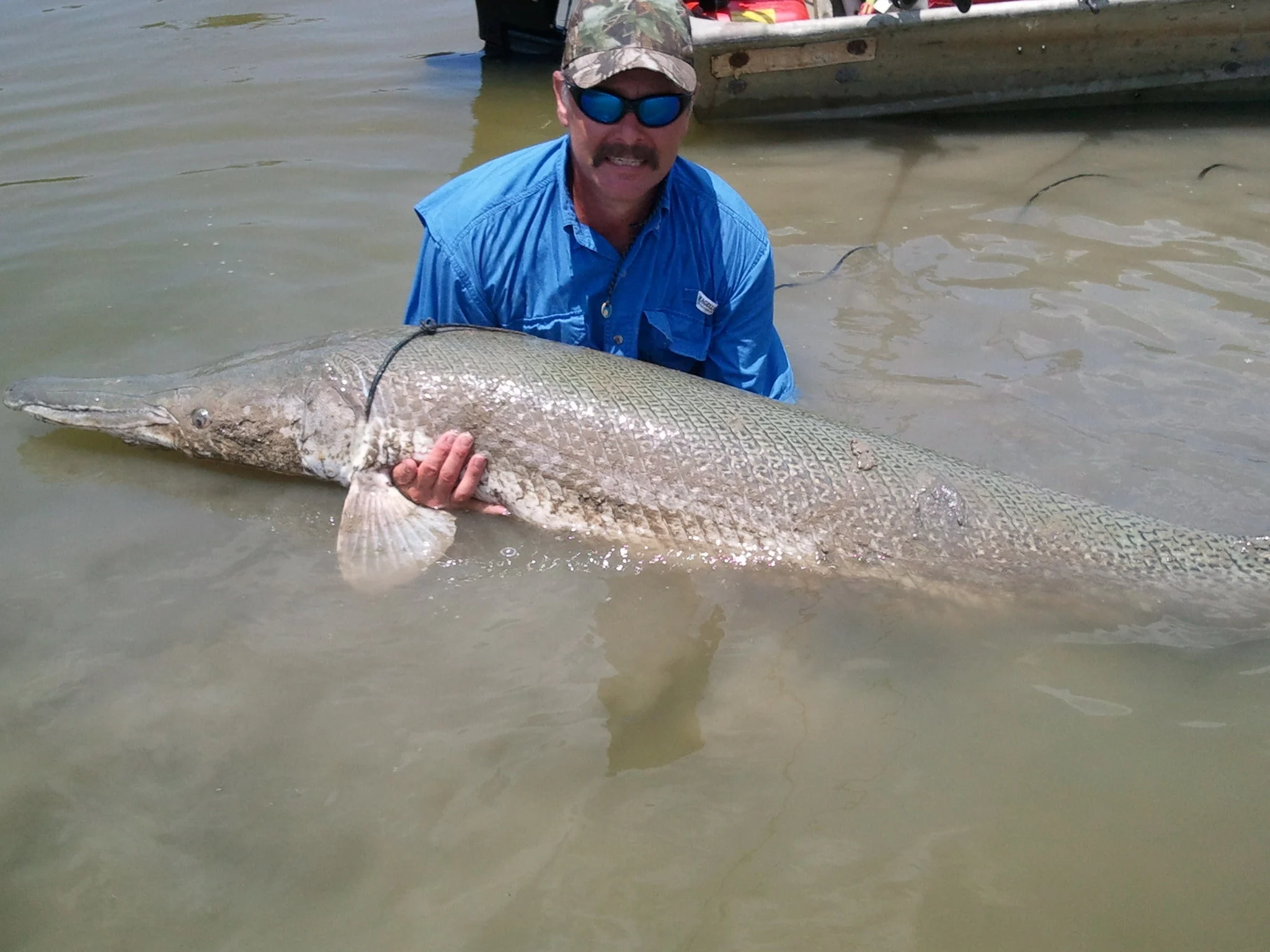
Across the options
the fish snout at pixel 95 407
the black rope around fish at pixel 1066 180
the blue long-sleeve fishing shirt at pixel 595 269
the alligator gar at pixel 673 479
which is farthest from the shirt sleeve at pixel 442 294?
the black rope around fish at pixel 1066 180

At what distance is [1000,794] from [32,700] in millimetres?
2922

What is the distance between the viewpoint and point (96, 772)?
296 centimetres

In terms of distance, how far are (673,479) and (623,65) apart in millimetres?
1407

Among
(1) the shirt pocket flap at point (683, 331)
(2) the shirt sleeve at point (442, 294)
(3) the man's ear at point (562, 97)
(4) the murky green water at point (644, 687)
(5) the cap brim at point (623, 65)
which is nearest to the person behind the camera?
(4) the murky green water at point (644, 687)

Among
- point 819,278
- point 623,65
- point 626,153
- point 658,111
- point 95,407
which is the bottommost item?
point 95,407

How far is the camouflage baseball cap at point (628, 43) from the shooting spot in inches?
136

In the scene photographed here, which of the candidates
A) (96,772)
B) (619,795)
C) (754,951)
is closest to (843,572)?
(619,795)

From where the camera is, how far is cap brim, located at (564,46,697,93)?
3.44m

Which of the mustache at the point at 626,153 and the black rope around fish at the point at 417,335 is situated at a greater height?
the mustache at the point at 626,153

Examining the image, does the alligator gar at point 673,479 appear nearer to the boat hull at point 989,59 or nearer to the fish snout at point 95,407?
the fish snout at point 95,407

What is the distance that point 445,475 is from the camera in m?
3.79

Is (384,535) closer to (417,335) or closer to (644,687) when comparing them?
(417,335)

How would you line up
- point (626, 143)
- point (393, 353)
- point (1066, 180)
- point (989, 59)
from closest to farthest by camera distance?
point (626, 143) < point (393, 353) < point (1066, 180) < point (989, 59)

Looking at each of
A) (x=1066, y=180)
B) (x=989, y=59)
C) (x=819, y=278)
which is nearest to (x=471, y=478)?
(x=819, y=278)
